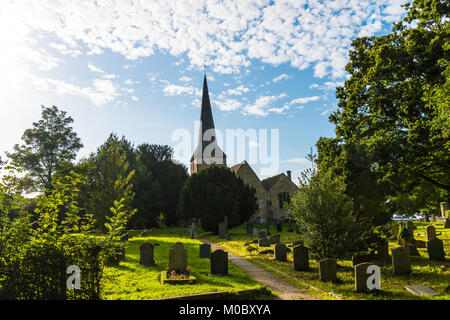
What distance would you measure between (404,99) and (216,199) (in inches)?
814

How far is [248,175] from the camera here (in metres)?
52.3

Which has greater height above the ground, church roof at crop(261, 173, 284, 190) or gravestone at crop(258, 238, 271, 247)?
church roof at crop(261, 173, 284, 190)

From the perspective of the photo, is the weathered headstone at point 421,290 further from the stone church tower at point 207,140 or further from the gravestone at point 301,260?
the stone church tower at point 207,140

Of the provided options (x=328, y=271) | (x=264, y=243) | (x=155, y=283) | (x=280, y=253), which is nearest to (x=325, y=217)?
(x=328, y=271)

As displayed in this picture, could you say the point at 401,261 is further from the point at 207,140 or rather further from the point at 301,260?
the point at 207,140

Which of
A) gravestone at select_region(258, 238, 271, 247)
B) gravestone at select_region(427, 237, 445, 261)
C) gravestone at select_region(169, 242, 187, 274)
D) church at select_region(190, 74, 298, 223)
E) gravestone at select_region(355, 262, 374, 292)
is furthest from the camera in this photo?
church at select_region(190, 74, 298, 223)

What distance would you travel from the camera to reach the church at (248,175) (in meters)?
51.6

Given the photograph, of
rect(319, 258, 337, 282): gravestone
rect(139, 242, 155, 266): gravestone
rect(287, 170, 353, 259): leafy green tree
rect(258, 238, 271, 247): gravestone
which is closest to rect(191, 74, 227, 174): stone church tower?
rect(258, 238, 271, 247): gravestone

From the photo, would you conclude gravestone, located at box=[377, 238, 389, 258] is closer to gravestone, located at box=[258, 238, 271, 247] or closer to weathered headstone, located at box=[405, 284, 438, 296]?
weathered headstone, located at box=[405, 284, 438, 296]

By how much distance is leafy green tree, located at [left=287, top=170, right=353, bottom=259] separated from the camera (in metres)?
12.3

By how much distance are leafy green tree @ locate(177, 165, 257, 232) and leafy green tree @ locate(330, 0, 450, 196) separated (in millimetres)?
16912

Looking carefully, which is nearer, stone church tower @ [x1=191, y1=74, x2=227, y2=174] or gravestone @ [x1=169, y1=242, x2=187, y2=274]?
gravestone @ [x1=169, y1=242, x2=187, y2=274]
